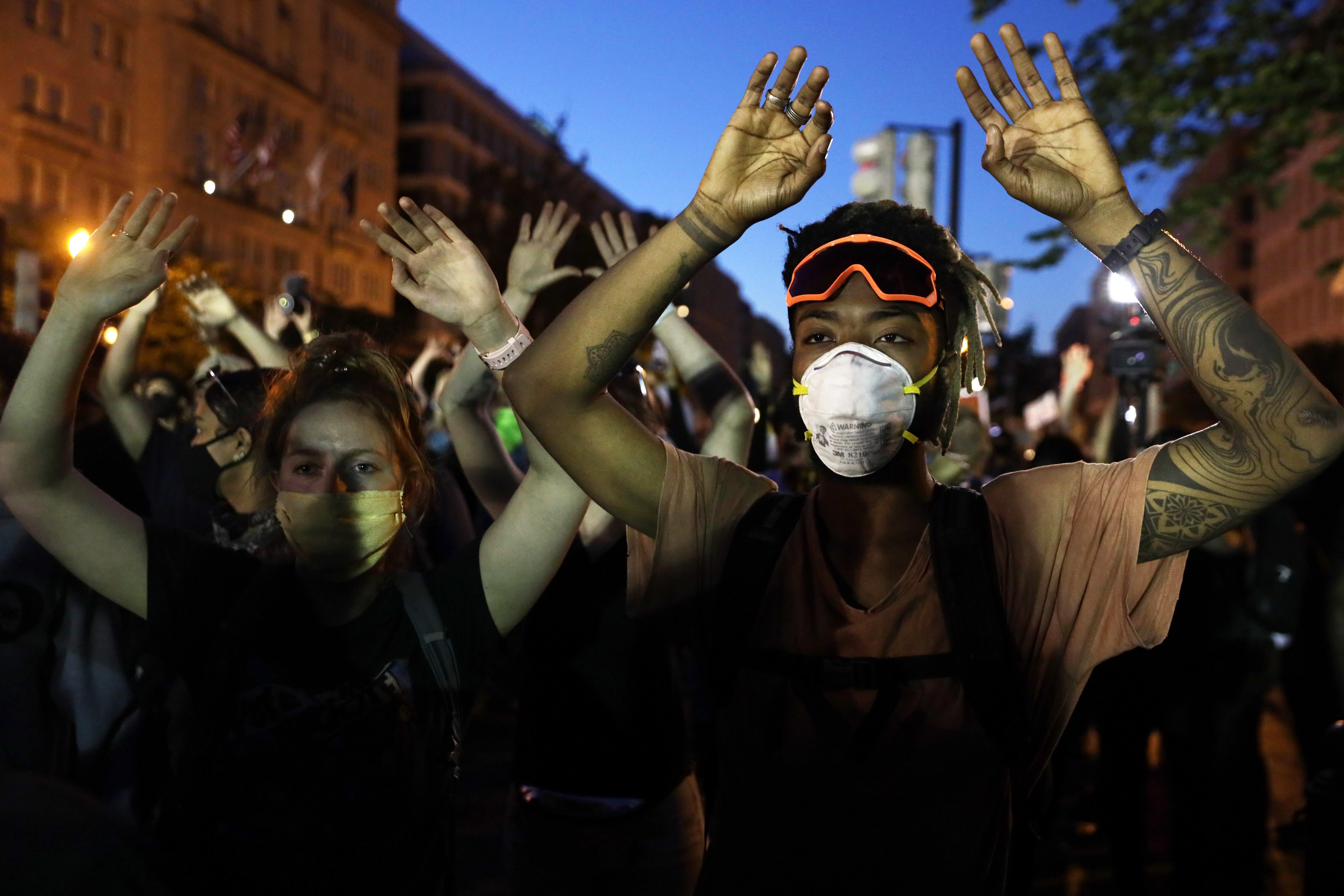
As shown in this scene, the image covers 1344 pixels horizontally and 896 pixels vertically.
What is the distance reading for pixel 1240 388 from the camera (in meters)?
2.08

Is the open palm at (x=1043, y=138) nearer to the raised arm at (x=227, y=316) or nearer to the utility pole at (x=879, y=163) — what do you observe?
the raised arm at (x=227, y=316)

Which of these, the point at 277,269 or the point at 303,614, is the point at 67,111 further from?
the point at 303,614

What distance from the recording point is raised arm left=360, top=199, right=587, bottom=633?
255cm

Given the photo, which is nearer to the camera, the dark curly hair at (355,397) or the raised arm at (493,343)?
the raised arm at (493,343)

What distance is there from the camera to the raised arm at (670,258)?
2.15 m

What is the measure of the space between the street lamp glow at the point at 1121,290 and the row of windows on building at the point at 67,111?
40925 mm

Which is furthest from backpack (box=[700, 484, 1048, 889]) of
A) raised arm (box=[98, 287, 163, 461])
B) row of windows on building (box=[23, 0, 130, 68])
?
row of windows on building (box=[23, 0, 130, 68])

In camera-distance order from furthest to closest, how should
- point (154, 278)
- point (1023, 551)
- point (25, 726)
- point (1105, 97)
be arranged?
1. point (1105, 97)
2. point (25, 726)
3. point (154, 278)
4. point (1023, 551)

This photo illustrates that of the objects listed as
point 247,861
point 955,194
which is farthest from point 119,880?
point 955,194

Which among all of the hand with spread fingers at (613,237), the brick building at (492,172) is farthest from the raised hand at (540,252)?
the brick building at (492,172)

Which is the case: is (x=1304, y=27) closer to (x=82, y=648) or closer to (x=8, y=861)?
(x=82, y=648)

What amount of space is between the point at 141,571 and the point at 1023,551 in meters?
1.77

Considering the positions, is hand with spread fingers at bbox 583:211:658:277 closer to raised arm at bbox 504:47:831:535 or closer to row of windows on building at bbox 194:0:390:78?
raised arm at bbox 504:47:831:535

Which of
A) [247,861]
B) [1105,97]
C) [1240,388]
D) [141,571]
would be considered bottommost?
[247,861]
